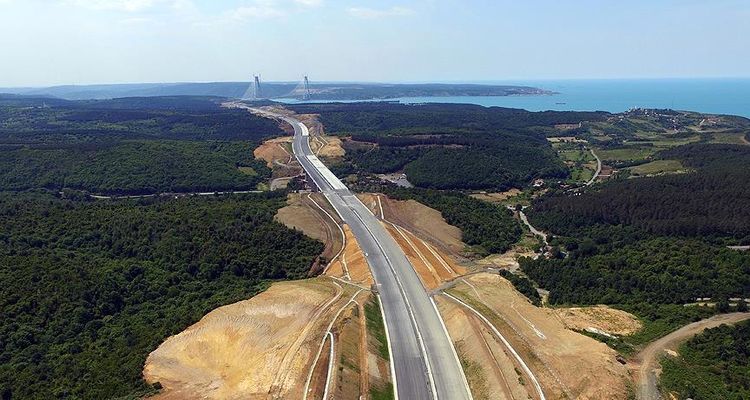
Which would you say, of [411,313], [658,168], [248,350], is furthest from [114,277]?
[658,168]

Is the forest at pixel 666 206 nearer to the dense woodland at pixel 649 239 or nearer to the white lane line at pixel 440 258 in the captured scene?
the dense woodland at pixel 649 239

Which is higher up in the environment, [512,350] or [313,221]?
[313,221]

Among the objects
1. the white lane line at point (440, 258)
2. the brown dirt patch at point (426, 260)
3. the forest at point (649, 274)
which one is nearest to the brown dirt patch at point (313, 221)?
the brown dirt patch at point (426, 260)

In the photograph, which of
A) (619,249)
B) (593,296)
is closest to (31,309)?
(593,296)

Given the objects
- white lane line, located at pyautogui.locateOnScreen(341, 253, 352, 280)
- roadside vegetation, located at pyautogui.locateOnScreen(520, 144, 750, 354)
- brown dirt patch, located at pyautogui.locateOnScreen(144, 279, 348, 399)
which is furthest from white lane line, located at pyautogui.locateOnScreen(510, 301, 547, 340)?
white lane line, located at pyautogui.locateOnScreen(341, 253, 352, 280)

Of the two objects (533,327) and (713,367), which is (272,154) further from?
(713,367)

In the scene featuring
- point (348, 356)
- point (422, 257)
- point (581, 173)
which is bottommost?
point (348, 356)
